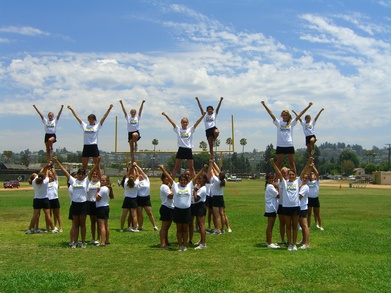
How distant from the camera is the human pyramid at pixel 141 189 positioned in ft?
43.4

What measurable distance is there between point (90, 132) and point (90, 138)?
23cm

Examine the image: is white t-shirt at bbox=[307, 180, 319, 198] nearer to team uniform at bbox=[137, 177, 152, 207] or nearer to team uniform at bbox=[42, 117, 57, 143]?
team uniform at bbox=[137, 177, 152, 207]

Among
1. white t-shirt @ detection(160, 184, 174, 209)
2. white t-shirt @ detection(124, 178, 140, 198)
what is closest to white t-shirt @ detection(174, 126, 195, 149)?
white t-shirt @ detection(124, 178, 140, 198)

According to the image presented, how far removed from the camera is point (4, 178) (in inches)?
4454

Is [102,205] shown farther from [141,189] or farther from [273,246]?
[273,246]

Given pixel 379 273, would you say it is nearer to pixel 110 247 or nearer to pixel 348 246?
pixel 348 246

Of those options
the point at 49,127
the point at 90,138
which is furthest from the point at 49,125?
the point at 90,138

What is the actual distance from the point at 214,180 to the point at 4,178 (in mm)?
107484

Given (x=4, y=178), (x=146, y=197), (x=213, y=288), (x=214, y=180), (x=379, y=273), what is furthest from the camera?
(x=4, y=178)

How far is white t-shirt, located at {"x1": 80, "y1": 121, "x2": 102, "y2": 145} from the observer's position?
1695 cm

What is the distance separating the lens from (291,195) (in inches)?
511

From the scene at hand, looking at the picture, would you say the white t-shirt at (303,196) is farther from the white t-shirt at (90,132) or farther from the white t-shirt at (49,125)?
the white t-shirt at (49,125)

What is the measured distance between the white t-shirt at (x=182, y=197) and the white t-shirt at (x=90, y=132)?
5.38 meters

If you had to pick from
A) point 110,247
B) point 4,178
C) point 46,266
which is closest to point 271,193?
point 110,247
